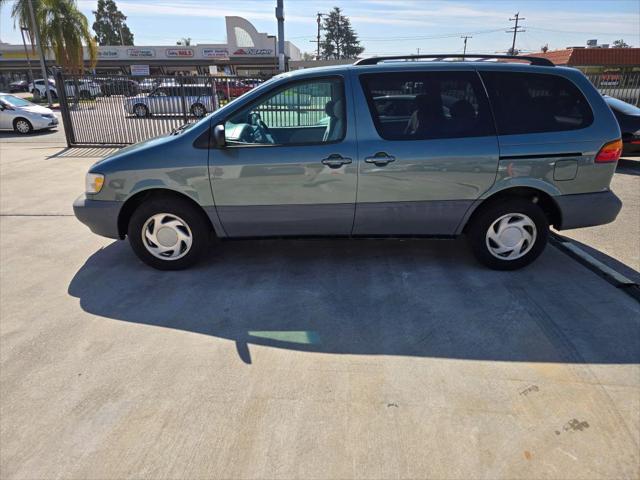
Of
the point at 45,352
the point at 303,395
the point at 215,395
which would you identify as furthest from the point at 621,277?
the point at 45,352

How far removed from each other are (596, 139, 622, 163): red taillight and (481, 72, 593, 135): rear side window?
0.27 meters

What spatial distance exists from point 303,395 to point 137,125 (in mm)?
10781

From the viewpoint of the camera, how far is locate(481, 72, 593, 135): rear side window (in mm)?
3871

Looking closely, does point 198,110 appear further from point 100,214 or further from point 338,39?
point 338,39

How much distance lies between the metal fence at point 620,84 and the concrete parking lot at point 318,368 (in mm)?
12160

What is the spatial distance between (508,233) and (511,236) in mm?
43

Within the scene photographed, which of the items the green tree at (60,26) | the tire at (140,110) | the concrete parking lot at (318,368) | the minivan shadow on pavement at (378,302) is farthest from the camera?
the green tree at (60,26)

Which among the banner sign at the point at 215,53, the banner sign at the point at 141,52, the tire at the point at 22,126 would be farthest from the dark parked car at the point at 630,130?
the banner sign at the point at 141,52

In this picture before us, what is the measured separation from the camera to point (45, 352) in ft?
10.1

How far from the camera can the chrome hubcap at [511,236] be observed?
404cm

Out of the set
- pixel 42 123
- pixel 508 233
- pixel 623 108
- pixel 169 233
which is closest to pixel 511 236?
pixel 508 233

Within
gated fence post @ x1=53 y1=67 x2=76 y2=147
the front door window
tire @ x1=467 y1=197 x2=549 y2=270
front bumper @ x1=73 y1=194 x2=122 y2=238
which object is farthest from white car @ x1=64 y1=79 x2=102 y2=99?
tire @ x1=467 y1=197 x2=549 y2=270

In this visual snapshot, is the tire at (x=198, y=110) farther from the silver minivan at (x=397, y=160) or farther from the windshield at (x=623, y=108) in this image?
the windshield at (x=623, y=108)

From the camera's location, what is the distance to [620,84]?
14.0 m
